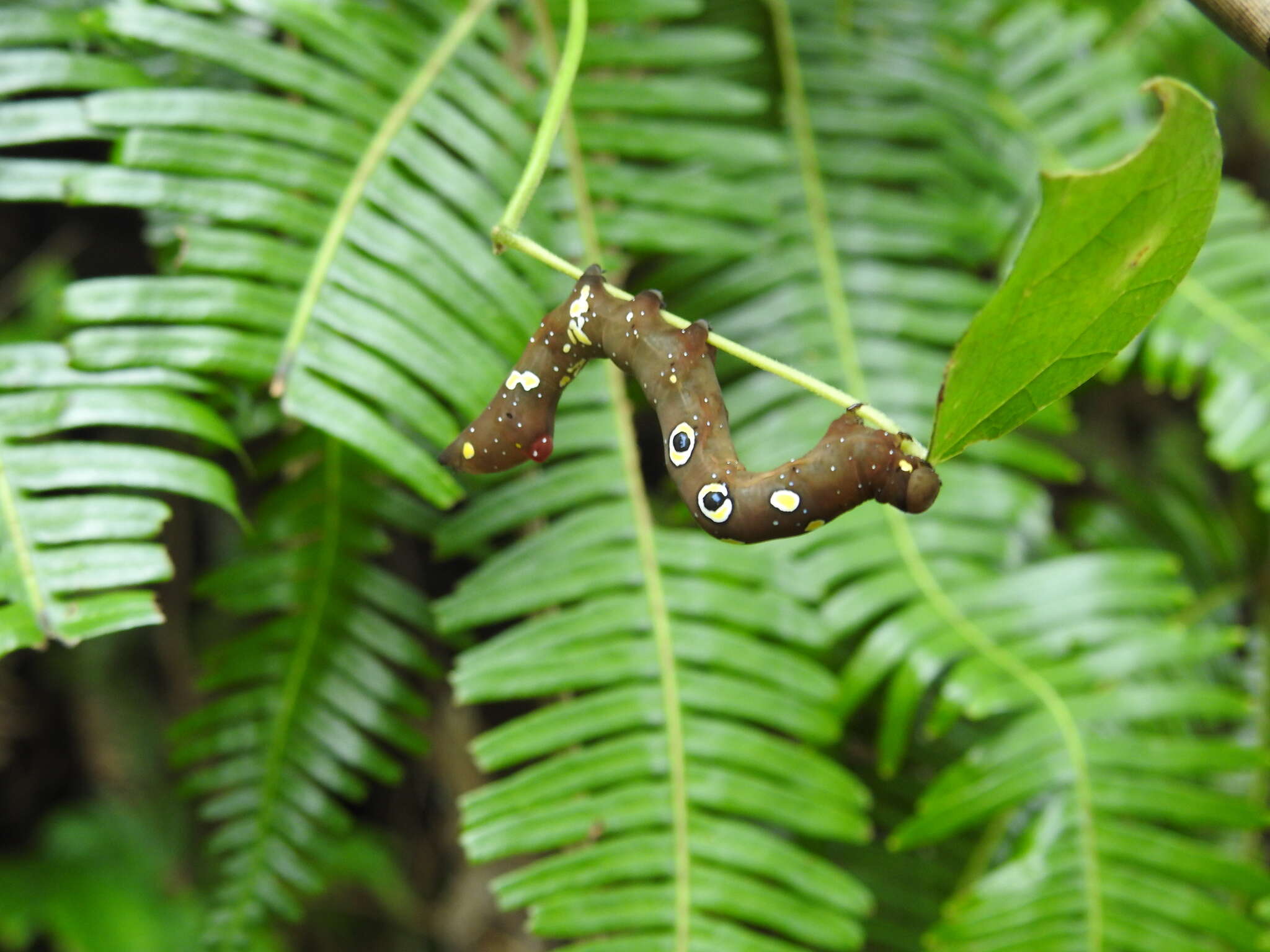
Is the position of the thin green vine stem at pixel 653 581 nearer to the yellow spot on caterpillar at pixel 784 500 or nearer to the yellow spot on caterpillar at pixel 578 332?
the yellow spot on caterpillar at pixel 578 332

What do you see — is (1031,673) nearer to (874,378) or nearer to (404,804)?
(874,378)

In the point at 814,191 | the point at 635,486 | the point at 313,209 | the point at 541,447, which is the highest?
the point at 814,191

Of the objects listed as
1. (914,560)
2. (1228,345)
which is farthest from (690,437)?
(1228,345)

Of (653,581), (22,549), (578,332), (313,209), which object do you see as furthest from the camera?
(653,581)

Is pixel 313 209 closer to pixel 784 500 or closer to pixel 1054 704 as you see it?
pixel 784 500

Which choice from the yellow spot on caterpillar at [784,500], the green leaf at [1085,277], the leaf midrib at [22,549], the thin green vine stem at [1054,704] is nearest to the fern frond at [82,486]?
the leaf midrib at [22,549]

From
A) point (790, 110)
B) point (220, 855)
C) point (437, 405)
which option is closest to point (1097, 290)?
point (437, 405)

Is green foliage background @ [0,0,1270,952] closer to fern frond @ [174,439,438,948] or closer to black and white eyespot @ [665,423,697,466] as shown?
fern frond @ [174,439,438,948]

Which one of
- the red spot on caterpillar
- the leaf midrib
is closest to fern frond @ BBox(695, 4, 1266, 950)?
the red spot on caterpillar
